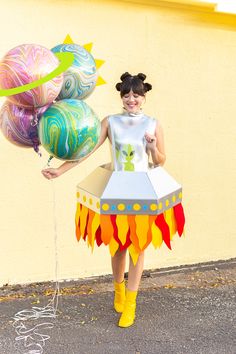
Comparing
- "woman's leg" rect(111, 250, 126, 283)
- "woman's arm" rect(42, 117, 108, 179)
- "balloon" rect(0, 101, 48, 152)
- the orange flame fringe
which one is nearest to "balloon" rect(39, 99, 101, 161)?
"balloon" rect(0, 101, 48, 152)

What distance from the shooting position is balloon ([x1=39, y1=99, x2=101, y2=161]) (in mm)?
2074

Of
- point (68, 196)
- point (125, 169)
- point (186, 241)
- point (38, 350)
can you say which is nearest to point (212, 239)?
point (186, 241)

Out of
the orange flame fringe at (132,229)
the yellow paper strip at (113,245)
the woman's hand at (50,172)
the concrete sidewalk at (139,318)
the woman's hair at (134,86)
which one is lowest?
the concrete sidewalk at (139,318)

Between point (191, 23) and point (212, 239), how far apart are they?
1.64 m

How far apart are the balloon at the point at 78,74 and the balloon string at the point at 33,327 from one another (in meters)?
1.08

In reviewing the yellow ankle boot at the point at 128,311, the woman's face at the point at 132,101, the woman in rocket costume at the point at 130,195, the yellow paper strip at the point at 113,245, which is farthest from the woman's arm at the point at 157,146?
the yellow ankle boot at the point at 128,311

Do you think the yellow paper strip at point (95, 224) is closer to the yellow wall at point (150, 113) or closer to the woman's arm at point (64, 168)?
the woman's arm at point (64, 168)

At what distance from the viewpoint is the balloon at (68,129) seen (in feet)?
6.81

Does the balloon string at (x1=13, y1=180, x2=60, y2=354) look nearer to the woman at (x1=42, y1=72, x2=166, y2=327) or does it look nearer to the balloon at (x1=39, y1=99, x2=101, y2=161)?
the woman at (x1=42, y1=72, x2=166, y2=327)

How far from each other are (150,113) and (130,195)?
1152 mm

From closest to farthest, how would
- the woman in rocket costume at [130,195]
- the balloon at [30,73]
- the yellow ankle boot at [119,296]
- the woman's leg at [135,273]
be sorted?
1. the balloon at [30,73]
2. the woman in rocket costume at [130,195]
3. the woman's leg at [135,273]
4. the yellow ankle boot at [119,296]

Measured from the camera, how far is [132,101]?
2.52m

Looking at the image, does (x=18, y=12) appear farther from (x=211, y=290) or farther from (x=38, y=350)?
(x=211, y=290)

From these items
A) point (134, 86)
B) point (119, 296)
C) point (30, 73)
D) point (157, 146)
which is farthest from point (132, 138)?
point (119, 296)
